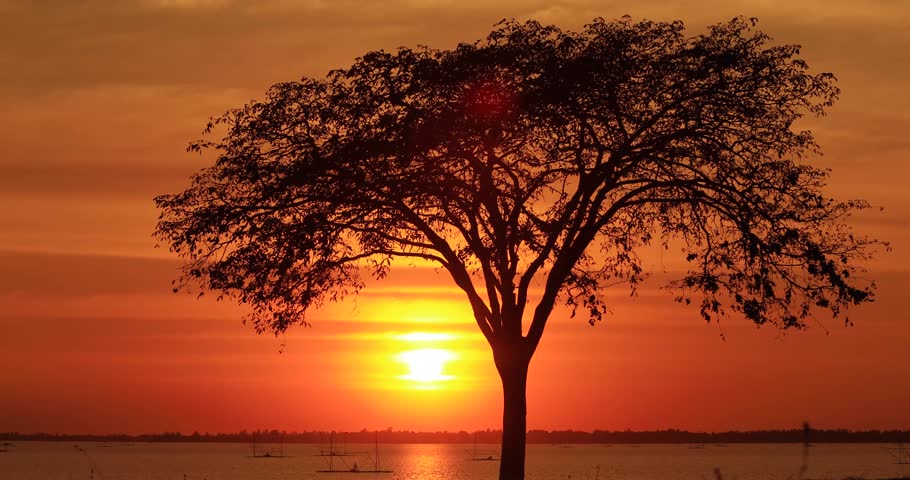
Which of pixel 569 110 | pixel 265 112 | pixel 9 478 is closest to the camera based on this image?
pixel 569 110

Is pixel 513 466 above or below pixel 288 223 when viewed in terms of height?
below

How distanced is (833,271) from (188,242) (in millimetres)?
17771

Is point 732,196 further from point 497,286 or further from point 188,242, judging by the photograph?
point 188,242

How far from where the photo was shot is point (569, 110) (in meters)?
33.6

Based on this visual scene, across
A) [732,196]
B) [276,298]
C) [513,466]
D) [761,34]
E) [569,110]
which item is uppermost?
[761,34]

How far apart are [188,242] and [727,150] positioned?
15.2m

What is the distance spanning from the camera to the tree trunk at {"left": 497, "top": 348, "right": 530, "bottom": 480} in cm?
3462

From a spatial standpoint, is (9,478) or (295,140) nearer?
(295,140)

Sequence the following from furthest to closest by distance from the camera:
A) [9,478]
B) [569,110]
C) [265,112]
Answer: [9,478], [265,112], [569,110]

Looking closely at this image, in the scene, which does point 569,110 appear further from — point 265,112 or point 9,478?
point 9,478

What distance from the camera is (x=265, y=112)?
3591cm

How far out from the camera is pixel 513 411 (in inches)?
1375

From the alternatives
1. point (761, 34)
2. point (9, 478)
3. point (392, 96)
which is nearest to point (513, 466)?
point (392, 96)

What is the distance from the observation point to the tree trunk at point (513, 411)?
114 ft
